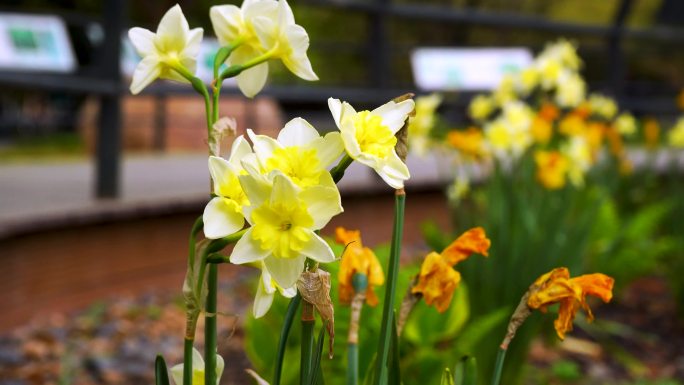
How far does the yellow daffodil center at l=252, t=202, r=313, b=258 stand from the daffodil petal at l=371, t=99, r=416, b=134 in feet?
0.41

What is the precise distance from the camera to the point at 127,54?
18.8 ft

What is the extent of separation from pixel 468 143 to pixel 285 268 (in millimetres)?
2153

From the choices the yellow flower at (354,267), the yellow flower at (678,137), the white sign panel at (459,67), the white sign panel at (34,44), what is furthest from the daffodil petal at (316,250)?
the white sign panel at (459,67)

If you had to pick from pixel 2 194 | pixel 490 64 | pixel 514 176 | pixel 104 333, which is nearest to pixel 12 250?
pixel 104 333

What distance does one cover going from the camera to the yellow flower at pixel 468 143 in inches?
112

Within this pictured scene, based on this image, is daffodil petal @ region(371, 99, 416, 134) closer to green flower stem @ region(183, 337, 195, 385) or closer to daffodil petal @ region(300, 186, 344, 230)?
daffodil petal @ region(300, 186, 344, 230)

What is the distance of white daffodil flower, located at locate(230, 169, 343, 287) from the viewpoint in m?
0.72

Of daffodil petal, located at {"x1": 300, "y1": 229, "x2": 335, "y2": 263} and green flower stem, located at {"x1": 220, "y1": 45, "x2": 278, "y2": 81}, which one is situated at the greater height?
green flower stem, located at {"x1": 220, "y1": 45, "x2": 278, "y2": 81}

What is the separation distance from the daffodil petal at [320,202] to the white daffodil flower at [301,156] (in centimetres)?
1

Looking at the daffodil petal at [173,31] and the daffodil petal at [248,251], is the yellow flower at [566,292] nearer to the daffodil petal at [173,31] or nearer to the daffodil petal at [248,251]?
the daffodil petal at [248,251]

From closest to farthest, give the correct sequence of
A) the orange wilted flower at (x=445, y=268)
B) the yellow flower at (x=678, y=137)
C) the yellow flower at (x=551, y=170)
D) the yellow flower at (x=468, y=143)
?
the orange wilted flower at (x=445, y=268), the yellow flower at (x=551, y=170), the yellow flower at (x=468, y=143), the yellow flower at (x=678, y=137)

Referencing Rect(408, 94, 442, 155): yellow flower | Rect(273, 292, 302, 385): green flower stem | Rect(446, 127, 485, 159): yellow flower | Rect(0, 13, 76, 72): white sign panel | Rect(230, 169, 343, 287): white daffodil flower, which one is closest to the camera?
Rect(230, 169, 343, 287): white daffodil flower

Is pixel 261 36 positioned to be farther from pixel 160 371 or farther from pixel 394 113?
pixel 160 371

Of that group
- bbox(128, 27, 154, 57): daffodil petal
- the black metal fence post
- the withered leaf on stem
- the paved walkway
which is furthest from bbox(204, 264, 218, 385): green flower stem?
the black metal fence post
